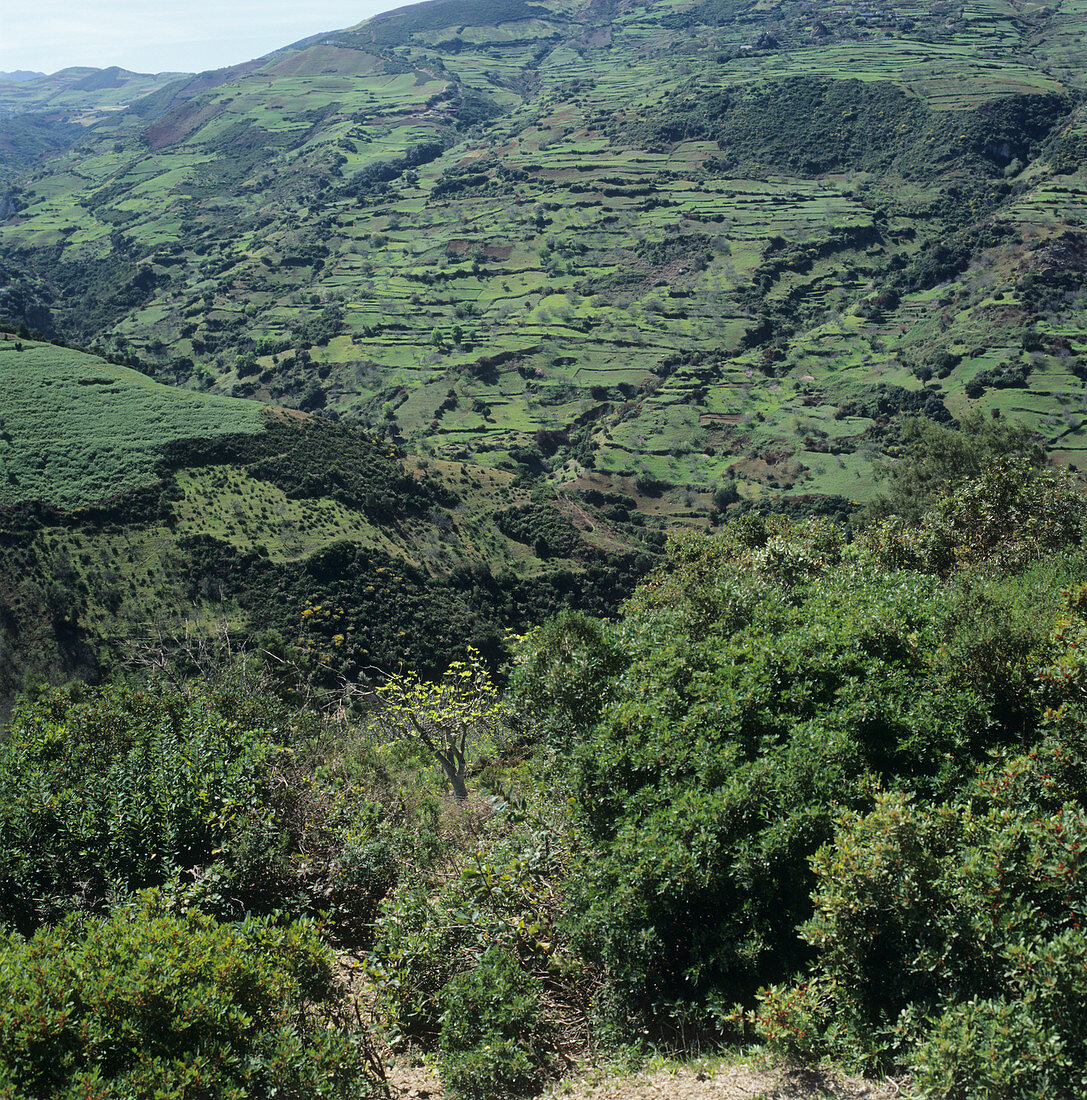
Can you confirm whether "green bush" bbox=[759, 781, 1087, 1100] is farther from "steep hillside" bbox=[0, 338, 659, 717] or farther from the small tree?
"steep hillside" bbox=[0, 338, 659, 717]

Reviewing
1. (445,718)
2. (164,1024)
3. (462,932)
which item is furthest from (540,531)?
(164,1024)

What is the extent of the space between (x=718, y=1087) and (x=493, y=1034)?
218 cm

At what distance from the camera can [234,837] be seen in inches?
437

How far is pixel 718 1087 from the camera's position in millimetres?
7633

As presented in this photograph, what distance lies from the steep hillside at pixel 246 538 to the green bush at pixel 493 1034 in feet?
96.5

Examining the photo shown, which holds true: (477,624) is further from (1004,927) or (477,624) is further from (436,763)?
(1004,927)

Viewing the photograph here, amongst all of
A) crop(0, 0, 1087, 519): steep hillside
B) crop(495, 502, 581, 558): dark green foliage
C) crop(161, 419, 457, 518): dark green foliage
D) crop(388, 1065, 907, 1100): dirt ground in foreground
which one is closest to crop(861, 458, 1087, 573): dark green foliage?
crop(388, 1065, 907, 1100): dirt ground in foreground

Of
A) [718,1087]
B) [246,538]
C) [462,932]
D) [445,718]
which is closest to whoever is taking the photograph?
[718,1087]

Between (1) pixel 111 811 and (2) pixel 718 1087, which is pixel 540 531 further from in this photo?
(2) pixel 718 1087

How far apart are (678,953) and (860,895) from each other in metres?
2.49

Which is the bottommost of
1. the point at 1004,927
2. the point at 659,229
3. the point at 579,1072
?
the point at 579,1072

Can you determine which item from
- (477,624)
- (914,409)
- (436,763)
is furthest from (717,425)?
(436,763)

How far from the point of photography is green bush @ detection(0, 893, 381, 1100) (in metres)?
6.84

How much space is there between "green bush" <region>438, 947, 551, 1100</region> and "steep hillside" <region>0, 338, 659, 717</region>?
29.4 meters
